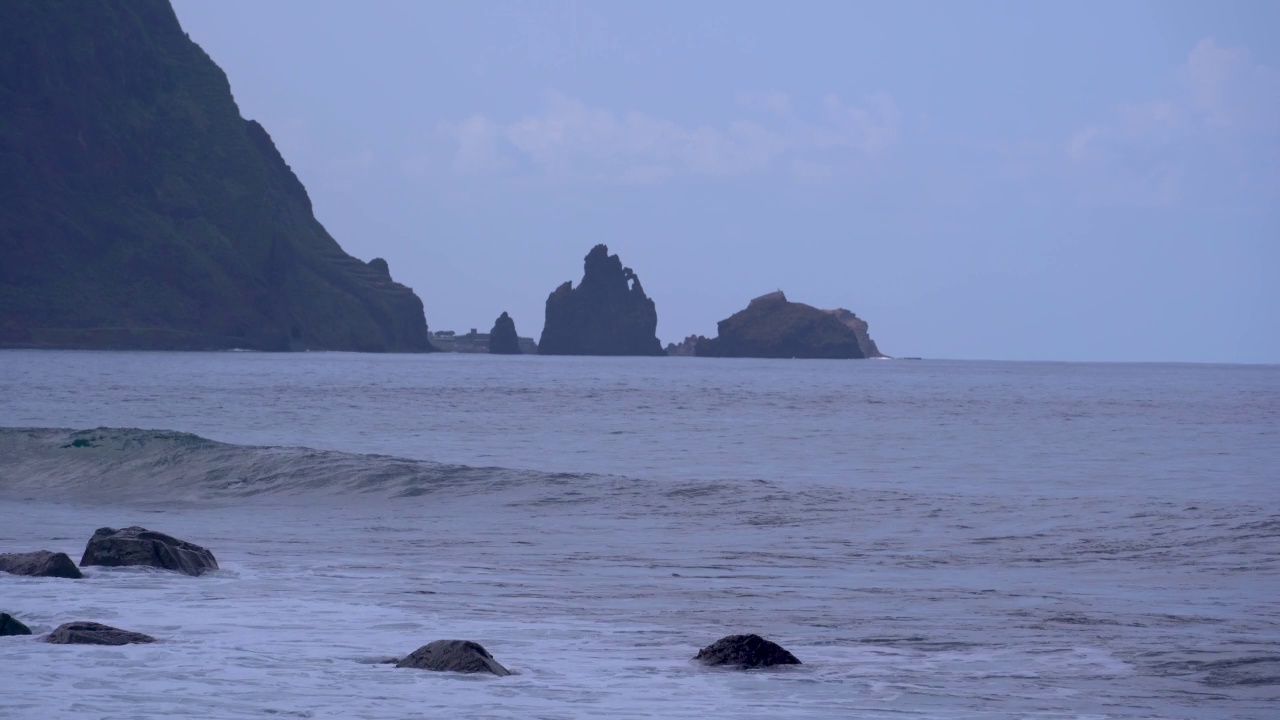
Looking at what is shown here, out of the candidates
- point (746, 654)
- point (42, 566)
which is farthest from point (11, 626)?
point (746, 654)

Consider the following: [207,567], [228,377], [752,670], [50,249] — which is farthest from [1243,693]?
[50,249]

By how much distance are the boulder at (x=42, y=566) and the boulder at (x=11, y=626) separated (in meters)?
2.32

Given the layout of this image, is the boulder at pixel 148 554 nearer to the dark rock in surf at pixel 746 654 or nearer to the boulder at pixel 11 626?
the boulder at pixel 11 626

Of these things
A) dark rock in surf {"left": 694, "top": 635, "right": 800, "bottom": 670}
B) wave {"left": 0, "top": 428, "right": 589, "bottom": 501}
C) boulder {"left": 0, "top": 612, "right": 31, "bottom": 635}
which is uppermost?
dark rock in surf {"left": 694, "top": 635, "right": 800, "bottom": 670}

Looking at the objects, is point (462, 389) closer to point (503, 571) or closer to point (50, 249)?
point (503, 571)

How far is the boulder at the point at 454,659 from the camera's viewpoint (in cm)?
774

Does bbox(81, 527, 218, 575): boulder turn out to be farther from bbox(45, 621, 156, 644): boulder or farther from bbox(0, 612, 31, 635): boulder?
bbox(45, 621, 156, 644): boulder

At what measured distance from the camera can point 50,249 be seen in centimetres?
18575

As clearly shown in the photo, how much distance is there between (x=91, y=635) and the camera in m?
8.38

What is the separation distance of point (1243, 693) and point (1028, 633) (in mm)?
1941

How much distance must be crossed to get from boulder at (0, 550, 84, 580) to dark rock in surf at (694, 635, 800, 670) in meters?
5.82

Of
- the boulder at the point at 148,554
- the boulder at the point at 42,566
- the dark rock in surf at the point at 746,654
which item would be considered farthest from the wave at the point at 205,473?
the dark rock in surf at the point at 746,654

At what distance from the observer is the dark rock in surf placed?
8.09 m

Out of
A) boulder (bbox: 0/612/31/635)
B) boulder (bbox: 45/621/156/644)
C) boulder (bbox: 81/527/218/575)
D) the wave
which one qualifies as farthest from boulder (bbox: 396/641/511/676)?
the wave
